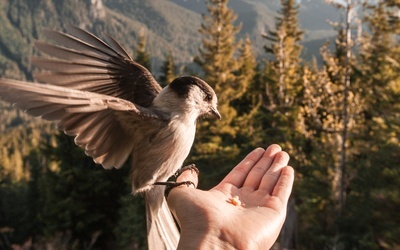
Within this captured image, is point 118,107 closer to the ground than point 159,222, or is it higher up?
higher up

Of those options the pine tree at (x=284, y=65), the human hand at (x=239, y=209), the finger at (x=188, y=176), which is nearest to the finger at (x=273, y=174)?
the human hand at (x=239, y=209)

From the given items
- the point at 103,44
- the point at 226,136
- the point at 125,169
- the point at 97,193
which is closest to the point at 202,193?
the point at 103,44

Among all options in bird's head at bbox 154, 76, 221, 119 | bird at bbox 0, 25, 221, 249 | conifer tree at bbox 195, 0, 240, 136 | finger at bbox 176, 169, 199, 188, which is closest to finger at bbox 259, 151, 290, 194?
finger at bbox 176, 169, 199, 188

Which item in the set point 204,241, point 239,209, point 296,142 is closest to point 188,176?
point 239,209

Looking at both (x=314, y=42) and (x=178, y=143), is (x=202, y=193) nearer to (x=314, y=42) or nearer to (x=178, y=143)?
(x=178, y=143)

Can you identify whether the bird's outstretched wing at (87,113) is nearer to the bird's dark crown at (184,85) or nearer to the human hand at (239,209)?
the bird's dark crown at (184,85)

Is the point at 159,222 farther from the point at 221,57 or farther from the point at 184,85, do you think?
the point at 221,57

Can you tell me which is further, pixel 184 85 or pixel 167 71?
pixel 167 71
